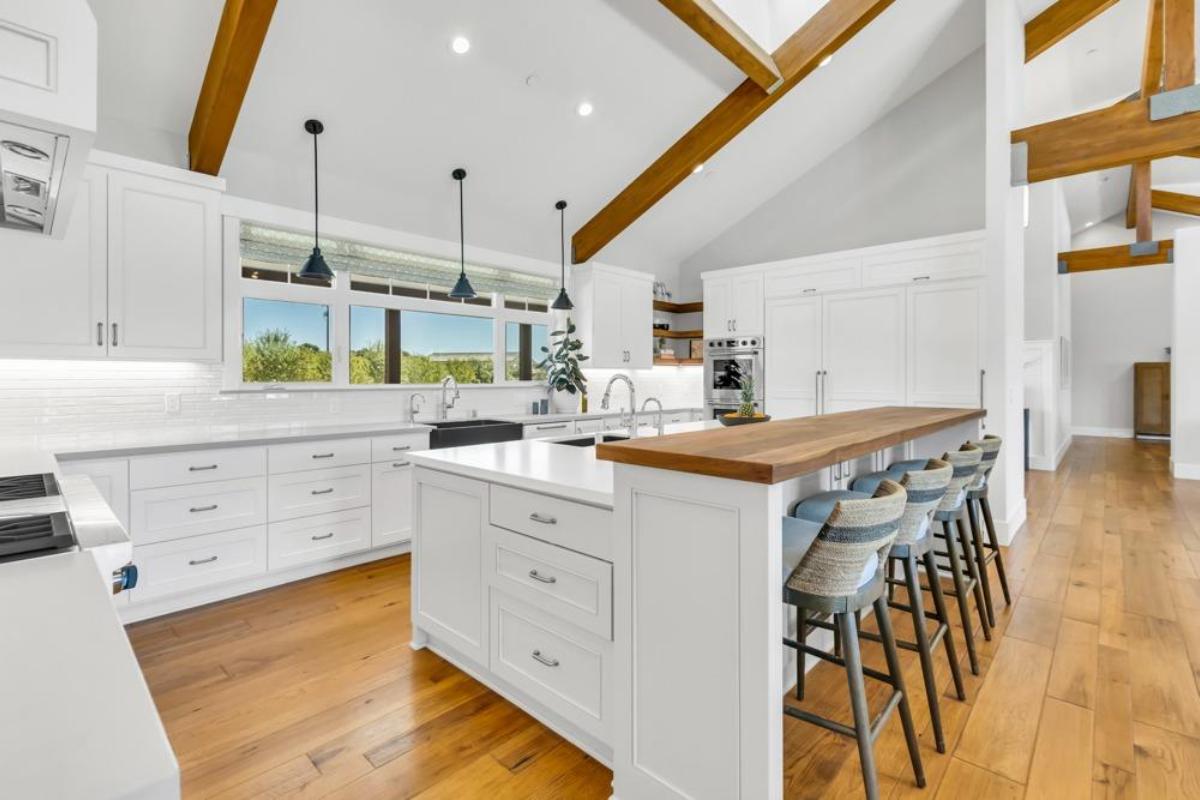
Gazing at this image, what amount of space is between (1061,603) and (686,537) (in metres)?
2.74

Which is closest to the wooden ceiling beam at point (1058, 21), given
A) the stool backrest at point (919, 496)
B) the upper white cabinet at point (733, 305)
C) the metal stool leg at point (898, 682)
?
the upper white cabinet at point (733, 305)

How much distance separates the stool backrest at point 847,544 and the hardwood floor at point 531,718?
0.70 m

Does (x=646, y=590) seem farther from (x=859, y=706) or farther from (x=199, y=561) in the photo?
(x=199, y=561)

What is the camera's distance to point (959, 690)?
212 cm

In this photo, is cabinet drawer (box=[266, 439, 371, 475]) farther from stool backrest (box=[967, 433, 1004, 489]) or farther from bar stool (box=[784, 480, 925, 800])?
stool backrest (box=[967, 433, 1004, 489])

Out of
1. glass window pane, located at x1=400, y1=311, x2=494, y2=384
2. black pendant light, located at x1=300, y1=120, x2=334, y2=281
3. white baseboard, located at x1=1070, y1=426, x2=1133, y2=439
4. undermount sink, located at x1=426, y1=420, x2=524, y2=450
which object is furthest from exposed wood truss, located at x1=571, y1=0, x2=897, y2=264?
white baseboard, located at x1=1070, y1=426, x2=1133, y2=439

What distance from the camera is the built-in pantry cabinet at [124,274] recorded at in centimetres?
279

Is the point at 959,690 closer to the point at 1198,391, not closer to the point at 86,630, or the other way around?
the point at 86,630

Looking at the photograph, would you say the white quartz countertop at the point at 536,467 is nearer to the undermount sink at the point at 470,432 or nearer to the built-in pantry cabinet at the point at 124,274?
the undermount sink at the point at 470,432

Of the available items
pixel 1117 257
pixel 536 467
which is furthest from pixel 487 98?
pixel 1117 257

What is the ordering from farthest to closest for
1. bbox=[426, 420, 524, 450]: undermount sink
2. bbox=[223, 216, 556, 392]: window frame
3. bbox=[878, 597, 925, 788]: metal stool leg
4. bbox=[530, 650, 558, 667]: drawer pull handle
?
bbox=[426, 420, 524, 450]: undermount sink → bbox=[223, 216, 556, 392]: window frame → bbox=[530, 650, 558, 667]: drawer pull handle → bbox=[878, 597, 925, 788]: metal stool leg

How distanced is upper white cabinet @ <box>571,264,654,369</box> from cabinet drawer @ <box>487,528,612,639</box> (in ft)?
12.5

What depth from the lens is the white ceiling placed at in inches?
128

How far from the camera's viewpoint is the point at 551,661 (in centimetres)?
192
